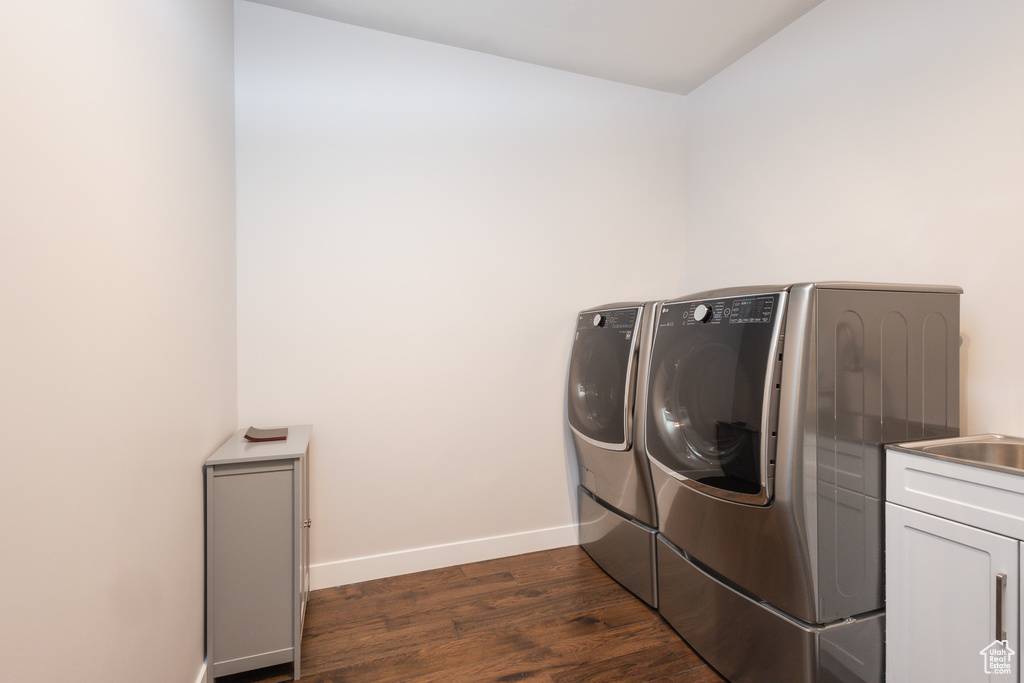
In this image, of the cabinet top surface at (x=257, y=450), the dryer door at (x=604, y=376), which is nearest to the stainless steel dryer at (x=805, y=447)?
the dryer door at (x=604, y=376)

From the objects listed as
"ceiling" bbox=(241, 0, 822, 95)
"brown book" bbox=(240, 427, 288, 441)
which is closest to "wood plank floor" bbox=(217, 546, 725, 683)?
"brown book" bbox=(240, 427, 288, 441)

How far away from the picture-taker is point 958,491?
128 centimetres

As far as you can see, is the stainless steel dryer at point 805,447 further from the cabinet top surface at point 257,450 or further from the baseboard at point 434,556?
the cabinet top surface at point 257,450

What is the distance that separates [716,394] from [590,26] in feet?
6.38

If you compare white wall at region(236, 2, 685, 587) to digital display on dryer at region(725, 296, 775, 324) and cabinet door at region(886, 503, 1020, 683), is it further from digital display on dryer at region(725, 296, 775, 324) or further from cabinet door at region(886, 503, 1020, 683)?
cabinet door at region(886, 503, 1020, 683)

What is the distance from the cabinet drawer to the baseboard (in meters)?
Result: 1.72

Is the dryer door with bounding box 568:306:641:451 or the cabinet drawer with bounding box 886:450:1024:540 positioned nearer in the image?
the cabinet drawer with bounding box 886:450:1024:540

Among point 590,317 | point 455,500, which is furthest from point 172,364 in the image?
point 590,317

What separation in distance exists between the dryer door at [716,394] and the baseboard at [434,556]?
1.10 m

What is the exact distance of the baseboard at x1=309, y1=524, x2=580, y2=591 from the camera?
2324 mm

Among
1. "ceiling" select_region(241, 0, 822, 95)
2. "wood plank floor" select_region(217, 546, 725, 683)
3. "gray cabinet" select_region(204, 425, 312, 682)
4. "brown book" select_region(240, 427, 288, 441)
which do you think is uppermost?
"ceiling" select_region(241, 0, 822, 95)

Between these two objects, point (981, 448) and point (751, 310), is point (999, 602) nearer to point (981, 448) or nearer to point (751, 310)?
point (981, 448)

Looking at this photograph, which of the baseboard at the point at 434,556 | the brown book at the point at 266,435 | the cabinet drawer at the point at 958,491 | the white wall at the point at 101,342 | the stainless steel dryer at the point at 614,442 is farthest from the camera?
the baseboard at the point at 434,556

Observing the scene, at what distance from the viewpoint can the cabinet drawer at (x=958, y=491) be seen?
1.17 meters
